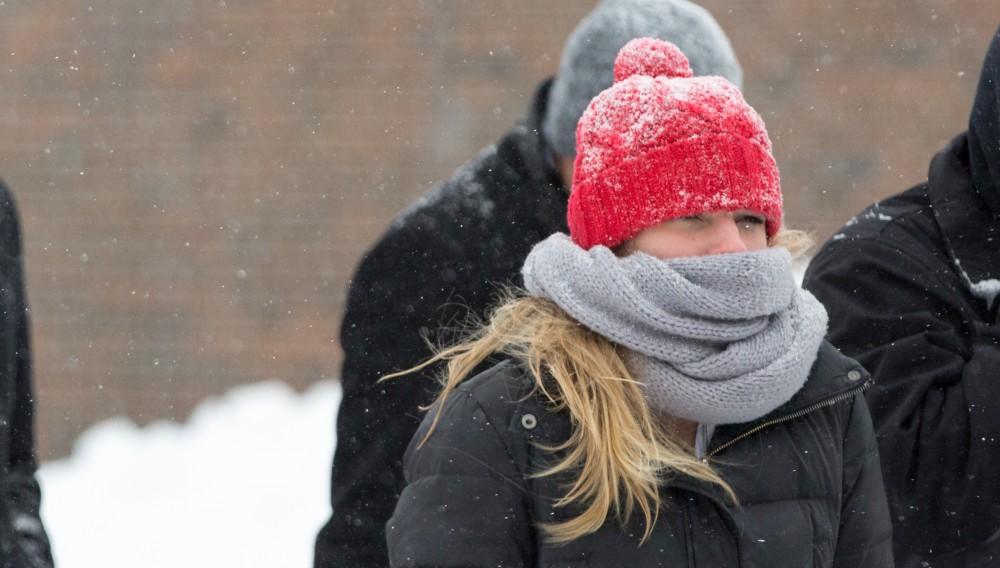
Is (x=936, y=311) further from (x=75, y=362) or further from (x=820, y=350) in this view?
(x=75, y=362)

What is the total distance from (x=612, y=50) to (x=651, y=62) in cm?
91

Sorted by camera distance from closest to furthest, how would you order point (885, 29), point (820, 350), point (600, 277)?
point (600, 277), point (820, 350), point (885, 29)

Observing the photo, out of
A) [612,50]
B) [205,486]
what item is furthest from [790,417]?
[205,486]

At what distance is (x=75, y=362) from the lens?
22.6 ft

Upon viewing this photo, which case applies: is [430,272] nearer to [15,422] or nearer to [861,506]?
[15,422]

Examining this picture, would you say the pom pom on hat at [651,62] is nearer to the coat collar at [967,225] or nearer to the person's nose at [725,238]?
the person's nose at [725,238]

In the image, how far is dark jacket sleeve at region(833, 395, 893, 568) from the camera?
2.04 meters

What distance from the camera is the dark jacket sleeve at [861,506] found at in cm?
204

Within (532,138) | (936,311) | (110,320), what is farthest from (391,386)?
(110,320)

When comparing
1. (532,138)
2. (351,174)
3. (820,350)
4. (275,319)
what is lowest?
(275,319)

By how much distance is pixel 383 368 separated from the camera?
2770 millimetres

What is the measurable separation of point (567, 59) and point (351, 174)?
3.67 metres

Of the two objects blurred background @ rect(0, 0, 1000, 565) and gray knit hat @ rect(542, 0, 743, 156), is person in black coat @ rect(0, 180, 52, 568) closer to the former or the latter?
gray knit hat @ rect(542, 0, 743, 156)

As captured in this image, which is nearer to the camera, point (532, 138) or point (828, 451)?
point (828, 451)
